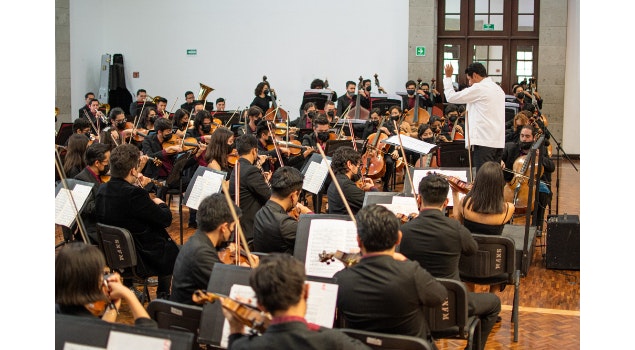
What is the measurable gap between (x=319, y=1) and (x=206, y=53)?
2.59m

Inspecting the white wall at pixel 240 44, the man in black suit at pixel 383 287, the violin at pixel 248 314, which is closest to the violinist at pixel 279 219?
the man in black suit at pixel 383 287

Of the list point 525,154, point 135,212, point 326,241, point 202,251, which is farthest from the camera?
point 525,154

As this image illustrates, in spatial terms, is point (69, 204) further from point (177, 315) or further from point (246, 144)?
point (177, 315)

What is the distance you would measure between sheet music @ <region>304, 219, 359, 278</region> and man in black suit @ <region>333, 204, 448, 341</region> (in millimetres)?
975

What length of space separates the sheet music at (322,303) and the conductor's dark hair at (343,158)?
270 cm

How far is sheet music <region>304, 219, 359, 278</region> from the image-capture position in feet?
14.4

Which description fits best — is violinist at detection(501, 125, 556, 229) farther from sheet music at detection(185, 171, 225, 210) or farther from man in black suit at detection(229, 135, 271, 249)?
sheet music at detection(185, 171, 225, 210)

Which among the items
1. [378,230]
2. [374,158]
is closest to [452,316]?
[378,230]

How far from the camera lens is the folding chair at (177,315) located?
11.3ft

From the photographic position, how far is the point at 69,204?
5281 millimetres

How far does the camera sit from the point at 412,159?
10.4 metres

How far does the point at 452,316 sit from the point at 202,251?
128 cm

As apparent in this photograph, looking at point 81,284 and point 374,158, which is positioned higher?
point 374,158
